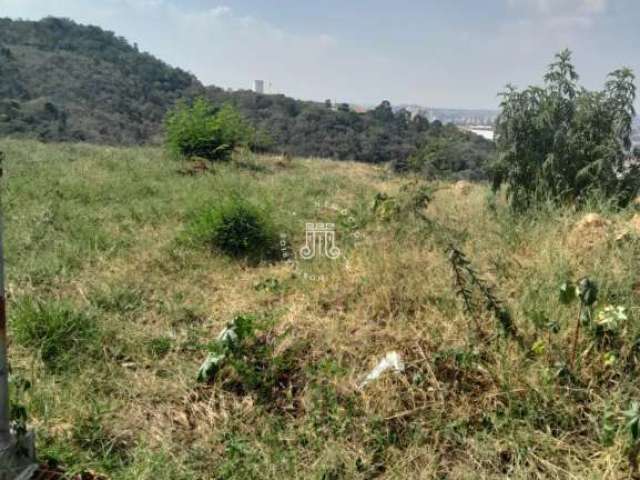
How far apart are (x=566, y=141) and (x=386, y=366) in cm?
259

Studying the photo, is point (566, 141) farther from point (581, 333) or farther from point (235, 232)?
point (235, 232)

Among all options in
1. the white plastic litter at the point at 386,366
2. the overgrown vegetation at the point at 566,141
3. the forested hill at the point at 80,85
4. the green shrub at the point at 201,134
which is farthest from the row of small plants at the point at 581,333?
the forested hill at the point at 80,85

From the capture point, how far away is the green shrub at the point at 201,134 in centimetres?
762

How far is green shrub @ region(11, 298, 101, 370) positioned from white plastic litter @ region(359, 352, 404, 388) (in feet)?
4.37

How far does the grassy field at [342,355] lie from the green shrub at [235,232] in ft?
0.41

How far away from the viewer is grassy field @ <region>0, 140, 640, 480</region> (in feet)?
5.90

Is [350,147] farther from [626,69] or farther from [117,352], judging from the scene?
[117,352]

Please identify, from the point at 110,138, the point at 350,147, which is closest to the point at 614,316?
the point at 350,147

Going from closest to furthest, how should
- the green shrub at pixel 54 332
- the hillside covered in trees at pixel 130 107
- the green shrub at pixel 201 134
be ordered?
the green shrub at pixel 54 332, the green shrub at pixel 201 134, the hillside covered in trees at pixel 130 107

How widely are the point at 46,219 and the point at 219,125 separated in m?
3.97

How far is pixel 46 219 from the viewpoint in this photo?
413cm

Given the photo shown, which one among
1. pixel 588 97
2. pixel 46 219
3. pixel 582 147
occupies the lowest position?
pixel 46 219

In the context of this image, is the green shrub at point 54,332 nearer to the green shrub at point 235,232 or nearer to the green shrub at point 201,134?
the green shrub at point 235,232

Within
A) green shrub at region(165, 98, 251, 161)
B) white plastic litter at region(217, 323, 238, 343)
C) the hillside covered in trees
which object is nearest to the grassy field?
white plastic litter at region(217, 323, 238, 343)
